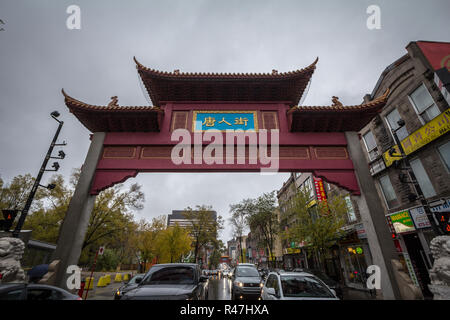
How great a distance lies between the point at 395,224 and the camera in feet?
38.8

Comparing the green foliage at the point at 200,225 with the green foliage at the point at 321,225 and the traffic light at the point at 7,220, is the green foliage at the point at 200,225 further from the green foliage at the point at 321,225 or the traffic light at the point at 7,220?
the traffic light at the point at 7,220

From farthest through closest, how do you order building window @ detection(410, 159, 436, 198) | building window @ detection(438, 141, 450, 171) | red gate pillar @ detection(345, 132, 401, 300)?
1. building window @ detection(410, 159, 436, 198)
2. building window @ detection(438, 141, 450, 171)
3. red gate pillar @ detection(345, 132, 401, 300)

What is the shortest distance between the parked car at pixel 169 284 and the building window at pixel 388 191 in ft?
45.6

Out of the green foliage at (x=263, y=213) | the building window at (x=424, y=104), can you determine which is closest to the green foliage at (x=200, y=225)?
the green foliage at (x=263, y=213)

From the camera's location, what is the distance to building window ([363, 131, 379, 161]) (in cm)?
1454

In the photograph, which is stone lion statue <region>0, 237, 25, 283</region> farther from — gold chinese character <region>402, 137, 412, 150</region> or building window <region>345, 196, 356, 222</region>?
building window <region>345, 196, 356, 222</region>

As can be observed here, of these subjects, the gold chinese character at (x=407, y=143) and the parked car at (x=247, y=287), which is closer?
the parked car at (x=247, y=287)

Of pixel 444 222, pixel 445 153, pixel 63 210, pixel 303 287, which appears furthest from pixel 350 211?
pixel 63 210

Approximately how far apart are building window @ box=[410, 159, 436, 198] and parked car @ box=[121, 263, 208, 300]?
12721mm

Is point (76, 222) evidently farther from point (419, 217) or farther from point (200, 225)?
point (200, 225)

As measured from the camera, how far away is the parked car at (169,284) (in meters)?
3.86

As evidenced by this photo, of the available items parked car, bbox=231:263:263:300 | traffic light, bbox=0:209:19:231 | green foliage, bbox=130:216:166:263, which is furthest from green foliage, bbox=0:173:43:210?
parked car, bbox=231:263:263:300
